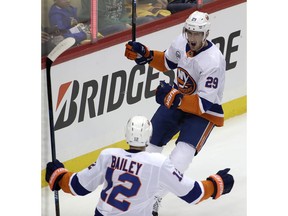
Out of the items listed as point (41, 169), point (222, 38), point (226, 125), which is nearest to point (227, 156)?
point (226, 125)

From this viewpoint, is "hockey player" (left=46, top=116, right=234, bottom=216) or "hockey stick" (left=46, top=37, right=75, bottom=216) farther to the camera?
"hockey stick" (left=46, top=37, right=75, bottom=216)

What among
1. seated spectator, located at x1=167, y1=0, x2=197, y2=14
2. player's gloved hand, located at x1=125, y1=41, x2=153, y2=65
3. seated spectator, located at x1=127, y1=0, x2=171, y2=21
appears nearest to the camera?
player's gloved hand, located at x1=125, y1=41, x2=153, y2=65

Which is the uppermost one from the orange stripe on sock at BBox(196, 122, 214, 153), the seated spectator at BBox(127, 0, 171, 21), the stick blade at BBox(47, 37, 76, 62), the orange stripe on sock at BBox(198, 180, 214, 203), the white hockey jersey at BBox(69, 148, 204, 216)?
the seated spectator at BBox(127, 0, 171, 21)

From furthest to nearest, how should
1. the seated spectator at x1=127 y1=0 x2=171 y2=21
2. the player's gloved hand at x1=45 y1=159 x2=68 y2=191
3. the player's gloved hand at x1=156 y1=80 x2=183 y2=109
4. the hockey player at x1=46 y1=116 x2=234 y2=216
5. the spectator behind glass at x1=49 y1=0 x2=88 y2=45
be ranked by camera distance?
the seated spectator at x1=127 y1=0 x2=171 y2=21 → the spectator behind glass at x1=49 y1=0 x2=88 y2=45 → the player's gloved hand at x1=156 y1=80 x2=183 y2=109 → the player's gloved hand at x1=45 y1=159 x2=68 y2=191 → the hockey player at x1=46 y1=116 x2=234 y2=216

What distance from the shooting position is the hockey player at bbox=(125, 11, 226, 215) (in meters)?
6.17

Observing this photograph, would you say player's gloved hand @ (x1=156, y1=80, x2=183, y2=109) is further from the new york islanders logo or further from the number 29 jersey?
the new york islanders logo

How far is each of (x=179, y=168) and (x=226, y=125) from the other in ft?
1.88

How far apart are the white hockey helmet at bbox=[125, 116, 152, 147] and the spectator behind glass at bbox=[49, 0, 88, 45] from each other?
914 mm

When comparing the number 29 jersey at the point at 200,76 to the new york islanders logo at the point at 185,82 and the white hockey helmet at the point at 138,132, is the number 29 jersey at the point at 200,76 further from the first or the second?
the white hockey helmet at the point at 138,132

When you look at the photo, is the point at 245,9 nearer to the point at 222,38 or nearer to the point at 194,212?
the point at 222,38

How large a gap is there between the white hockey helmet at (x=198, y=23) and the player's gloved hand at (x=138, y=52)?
0.33m

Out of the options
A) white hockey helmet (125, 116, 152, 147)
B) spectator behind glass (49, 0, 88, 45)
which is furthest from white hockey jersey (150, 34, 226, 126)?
white hockey helmet (125, 116, 152, 147)

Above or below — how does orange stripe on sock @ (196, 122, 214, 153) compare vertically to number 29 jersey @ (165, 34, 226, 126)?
below

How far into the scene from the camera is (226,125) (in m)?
6.73
